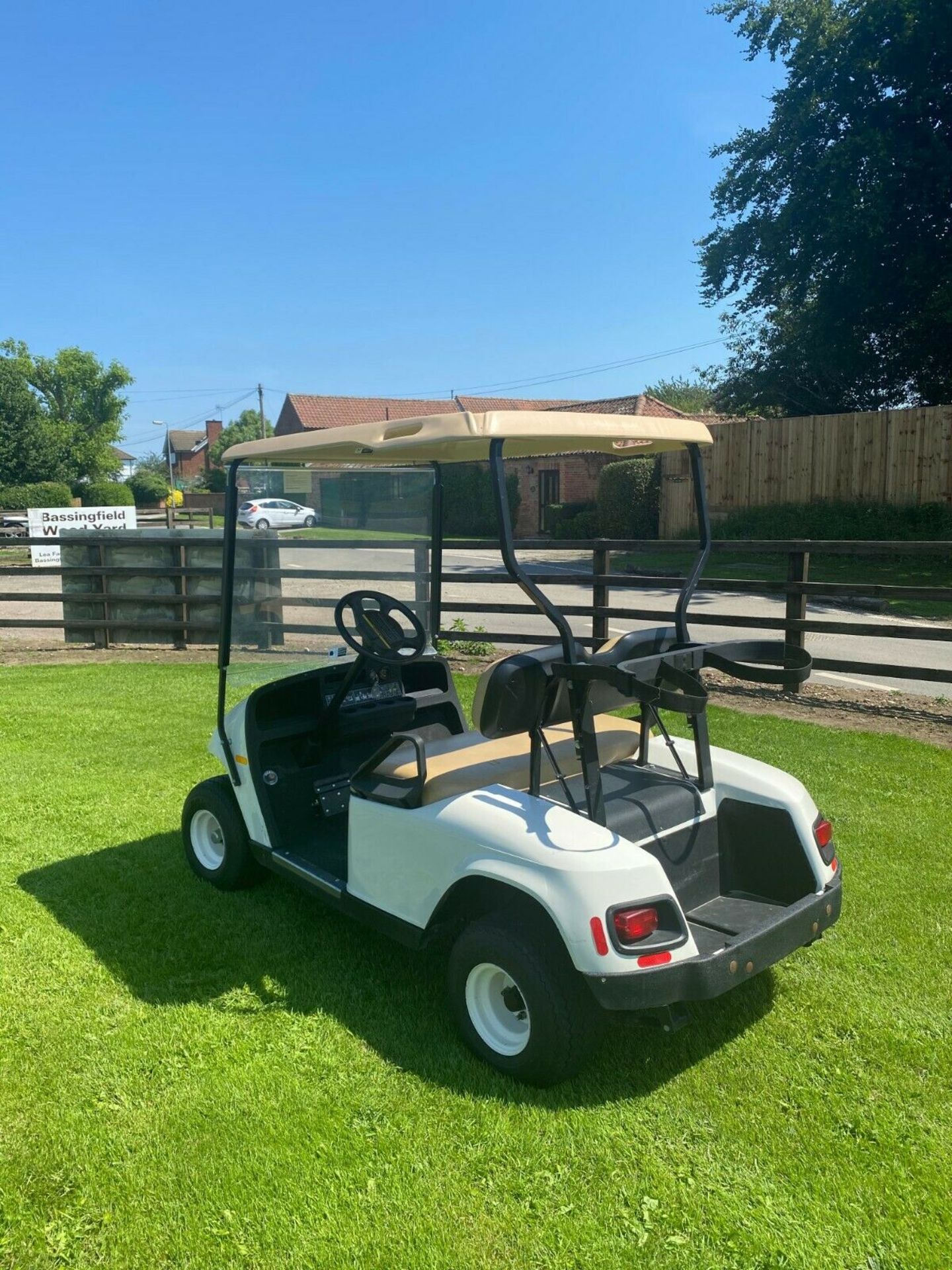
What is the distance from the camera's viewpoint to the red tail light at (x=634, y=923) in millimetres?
2492

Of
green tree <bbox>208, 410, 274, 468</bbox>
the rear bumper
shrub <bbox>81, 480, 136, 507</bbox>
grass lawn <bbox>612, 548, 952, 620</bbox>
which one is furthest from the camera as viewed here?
green tree <bbox>208, 410, 274, 468</bbox>

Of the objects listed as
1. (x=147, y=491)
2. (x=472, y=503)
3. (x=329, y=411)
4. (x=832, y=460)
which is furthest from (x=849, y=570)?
(x=147, y=491)

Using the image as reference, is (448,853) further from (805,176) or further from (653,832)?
(805,176)

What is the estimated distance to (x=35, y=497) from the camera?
37781 mm

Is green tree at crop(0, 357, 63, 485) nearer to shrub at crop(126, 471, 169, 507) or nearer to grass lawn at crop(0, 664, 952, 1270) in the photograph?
shrub at crop(126, 471, 169, 507)

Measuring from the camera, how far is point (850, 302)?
1850cm

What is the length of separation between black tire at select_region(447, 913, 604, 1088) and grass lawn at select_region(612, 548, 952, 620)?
461 inches

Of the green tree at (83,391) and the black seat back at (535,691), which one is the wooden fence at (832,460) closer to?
the black seat back at (535,691)

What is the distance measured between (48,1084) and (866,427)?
1795 centimetres

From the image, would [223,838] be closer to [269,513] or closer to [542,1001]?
[269,513]

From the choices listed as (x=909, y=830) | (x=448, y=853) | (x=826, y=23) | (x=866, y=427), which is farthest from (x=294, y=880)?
(x=826, y=23)

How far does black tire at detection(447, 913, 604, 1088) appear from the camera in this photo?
8.41 feet

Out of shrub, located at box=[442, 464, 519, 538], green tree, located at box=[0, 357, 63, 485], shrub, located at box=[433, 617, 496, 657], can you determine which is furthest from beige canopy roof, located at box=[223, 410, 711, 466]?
green tree, located at box=[0, 357, 63, 485]

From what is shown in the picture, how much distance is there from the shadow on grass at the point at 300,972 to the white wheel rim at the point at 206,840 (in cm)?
12
